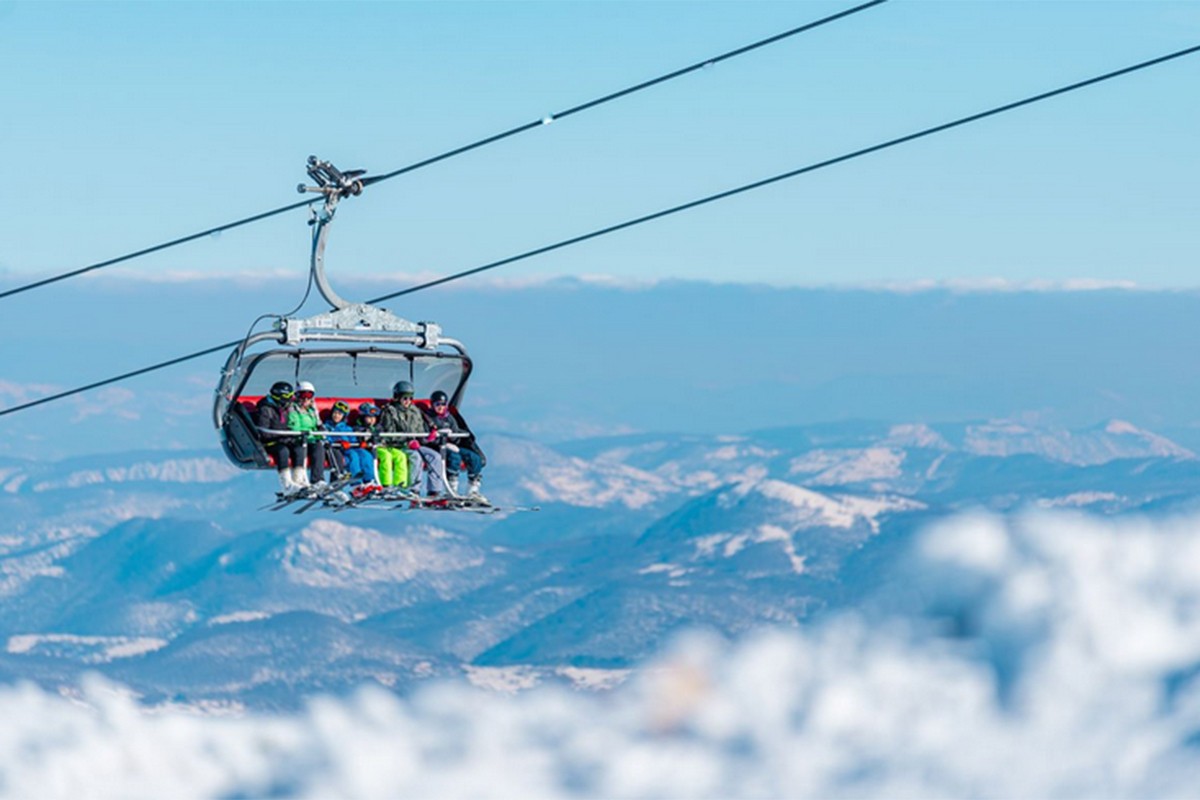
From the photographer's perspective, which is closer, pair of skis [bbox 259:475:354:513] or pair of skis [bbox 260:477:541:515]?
pair of skis [bbox 260:477:541:515]

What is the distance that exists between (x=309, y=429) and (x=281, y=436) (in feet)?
3.21

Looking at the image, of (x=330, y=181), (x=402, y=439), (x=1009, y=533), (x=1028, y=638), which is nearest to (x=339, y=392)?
(x=402, y=439)

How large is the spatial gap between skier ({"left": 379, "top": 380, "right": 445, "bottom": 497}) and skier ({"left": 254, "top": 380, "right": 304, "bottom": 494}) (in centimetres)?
244

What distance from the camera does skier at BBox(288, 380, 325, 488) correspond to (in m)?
54.4

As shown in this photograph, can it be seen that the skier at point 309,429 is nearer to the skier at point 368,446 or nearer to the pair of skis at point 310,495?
the pair of skis at point 310,495

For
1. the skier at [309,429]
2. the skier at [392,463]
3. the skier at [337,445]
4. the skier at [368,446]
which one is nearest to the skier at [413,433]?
the skier at [392,463]

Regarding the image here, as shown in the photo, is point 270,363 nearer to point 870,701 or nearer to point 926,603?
point 926,603

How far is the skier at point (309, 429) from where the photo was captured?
54.4 meters

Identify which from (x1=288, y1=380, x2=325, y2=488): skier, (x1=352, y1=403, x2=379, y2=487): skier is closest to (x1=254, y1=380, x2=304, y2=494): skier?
(x1=288, y1=380, x2=325, y2=488): skier

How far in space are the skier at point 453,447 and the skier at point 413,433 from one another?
0.32 meters

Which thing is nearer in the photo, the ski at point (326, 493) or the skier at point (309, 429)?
the ski at point (326, 493)

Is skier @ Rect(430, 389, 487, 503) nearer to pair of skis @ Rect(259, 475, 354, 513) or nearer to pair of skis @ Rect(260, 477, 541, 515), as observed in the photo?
pair of skis @ Rect(260, 477, 541, 515)

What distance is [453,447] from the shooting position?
5619cm

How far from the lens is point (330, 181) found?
163ft
